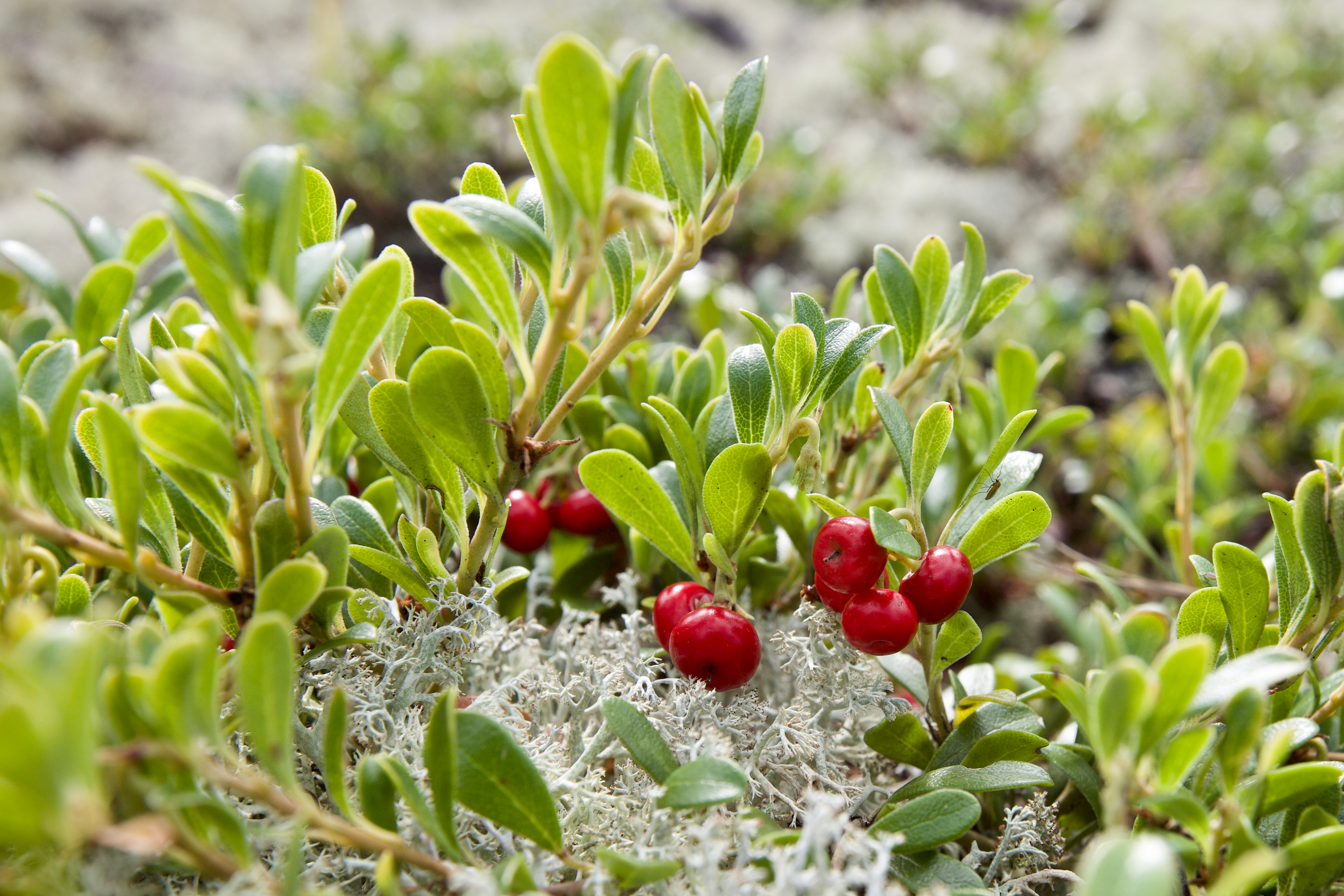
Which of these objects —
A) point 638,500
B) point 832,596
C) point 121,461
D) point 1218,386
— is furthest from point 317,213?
point 1218,386

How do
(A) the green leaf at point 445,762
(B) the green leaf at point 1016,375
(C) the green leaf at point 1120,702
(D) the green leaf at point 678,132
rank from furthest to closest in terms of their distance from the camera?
(B) the green leaf at point 1016,375, (D) the green leaf at point 678,132, (A) the green leaf at point 445,762, (C) the green leaf at point 1120,702

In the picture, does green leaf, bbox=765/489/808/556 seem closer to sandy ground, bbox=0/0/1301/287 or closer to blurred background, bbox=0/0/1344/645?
blurred background, bbox=0/0/1344/645

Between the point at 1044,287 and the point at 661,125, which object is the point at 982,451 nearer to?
the point at 661,125

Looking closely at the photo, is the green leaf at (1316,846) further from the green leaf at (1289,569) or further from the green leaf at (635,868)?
the green leaf at (635,868)

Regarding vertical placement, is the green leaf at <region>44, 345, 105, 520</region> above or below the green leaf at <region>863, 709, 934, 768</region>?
above

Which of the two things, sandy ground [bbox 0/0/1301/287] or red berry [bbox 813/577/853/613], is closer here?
red berry [bbox 813/577/853/613]

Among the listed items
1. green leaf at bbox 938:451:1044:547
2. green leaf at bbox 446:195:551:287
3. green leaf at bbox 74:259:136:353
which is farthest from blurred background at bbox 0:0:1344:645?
green leaf at bbox 446:195:551:287

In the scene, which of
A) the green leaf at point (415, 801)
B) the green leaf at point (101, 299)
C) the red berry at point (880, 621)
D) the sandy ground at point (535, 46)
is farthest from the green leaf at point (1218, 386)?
the sandy ground at point (535, 46)
